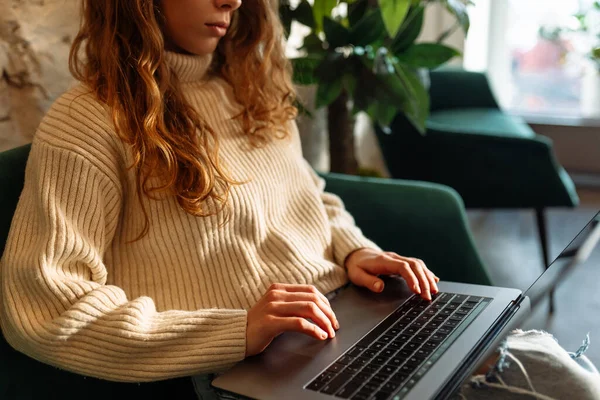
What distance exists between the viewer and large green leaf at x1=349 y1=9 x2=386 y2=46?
1470 millimetres

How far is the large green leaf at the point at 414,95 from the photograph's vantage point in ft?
4.96

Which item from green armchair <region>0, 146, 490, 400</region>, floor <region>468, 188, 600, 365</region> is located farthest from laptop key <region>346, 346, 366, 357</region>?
green armchair <region>0, 146, 490, 400</region>

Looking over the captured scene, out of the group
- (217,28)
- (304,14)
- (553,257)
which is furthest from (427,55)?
(553,257)

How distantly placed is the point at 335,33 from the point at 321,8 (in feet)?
0.20

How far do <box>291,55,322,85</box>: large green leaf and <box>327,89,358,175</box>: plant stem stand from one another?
0.66 feet

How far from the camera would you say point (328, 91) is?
1.50 meters

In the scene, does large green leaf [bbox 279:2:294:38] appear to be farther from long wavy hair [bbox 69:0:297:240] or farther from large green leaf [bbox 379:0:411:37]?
long wavy hair [bbox 69:0:297:240]

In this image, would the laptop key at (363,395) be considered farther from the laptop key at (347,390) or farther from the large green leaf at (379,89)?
the large green leaf at (379,89)

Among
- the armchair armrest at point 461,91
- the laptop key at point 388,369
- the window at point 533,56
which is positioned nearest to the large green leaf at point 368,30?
the laptop key at point 388,369

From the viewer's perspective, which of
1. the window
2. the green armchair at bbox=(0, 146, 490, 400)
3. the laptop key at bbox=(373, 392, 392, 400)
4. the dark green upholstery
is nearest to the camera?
the laptop key at bbox=(373, 392, 392, 400)

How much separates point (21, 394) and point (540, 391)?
66 centimetres

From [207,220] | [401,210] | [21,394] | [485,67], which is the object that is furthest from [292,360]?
[485,67]

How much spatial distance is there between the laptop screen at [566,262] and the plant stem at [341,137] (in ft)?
2.76

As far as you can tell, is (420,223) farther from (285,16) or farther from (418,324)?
(285,16)
